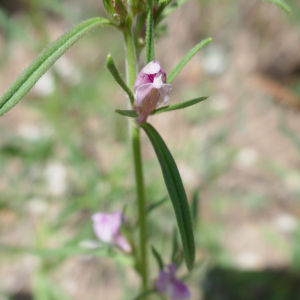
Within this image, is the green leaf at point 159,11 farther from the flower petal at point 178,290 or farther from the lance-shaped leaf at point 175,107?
the flower petal at point 178,290

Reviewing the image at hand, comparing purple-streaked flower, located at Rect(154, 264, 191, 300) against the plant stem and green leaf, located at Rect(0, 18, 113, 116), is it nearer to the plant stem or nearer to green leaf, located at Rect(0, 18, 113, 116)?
the plant stem

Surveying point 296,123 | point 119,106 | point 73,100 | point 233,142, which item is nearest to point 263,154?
point 233,142

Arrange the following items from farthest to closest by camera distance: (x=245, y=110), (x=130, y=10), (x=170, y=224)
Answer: (x=245, y=110) → (x=170, y=224) → (x=130, y=10)

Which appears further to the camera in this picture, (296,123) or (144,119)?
(296,123)

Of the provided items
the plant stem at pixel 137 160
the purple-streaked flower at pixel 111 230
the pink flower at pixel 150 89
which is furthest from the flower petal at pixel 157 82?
the purple-streaked flower at pixel 111 230

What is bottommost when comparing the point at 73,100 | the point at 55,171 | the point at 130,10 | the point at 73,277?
the point at 73,277

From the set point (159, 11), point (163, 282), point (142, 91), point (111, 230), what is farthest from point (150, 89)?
point (163, 282)

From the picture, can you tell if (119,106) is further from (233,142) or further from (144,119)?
(144,119)

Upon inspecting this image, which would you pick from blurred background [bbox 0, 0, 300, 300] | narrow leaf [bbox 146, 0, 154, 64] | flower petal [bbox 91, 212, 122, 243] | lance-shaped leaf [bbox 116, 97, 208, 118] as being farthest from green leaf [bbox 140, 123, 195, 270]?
blurred background [bbox 0, 0, 300, 300]

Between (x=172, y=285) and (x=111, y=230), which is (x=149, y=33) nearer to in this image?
(x=111, y=230)
